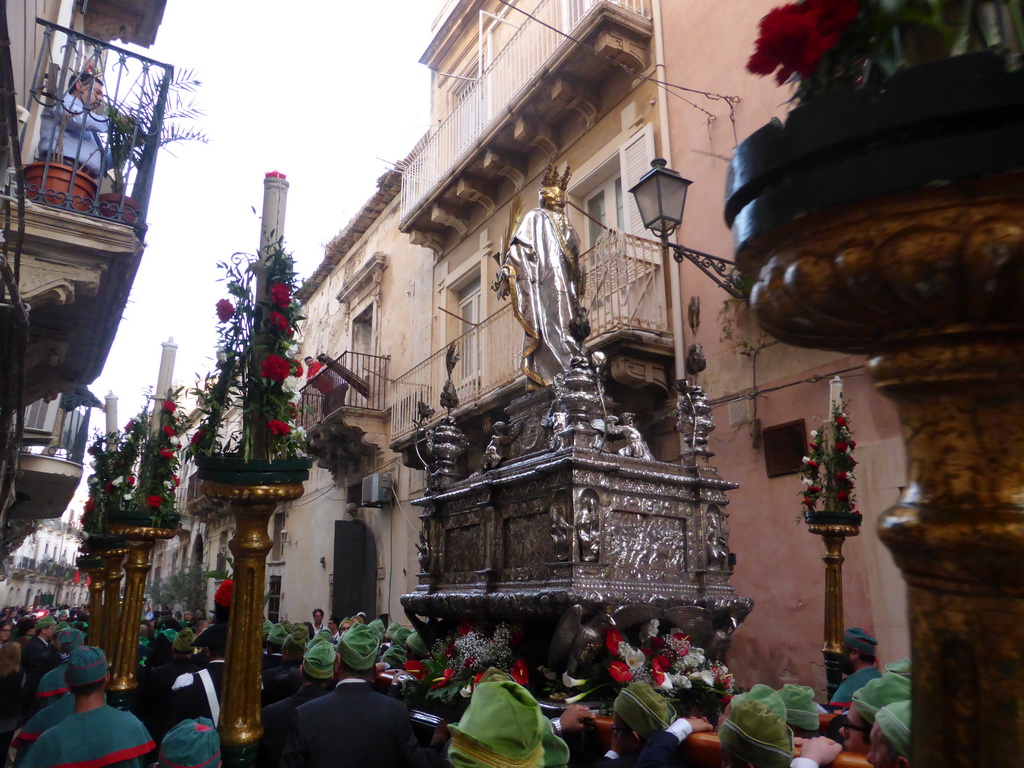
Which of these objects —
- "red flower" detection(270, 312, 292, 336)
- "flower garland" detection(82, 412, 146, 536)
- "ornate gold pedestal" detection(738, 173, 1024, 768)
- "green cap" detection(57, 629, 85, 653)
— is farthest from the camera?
"green cap" detection(57, 629, 85, 653)

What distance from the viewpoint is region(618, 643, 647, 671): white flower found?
4238mm

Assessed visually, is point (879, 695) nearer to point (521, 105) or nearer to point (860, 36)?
point (860, 36)

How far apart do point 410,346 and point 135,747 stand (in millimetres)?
12174

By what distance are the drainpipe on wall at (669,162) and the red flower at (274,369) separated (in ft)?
17.0

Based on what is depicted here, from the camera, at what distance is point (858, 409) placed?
6676 mm

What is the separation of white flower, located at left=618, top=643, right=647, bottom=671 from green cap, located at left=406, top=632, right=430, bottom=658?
2355 mm

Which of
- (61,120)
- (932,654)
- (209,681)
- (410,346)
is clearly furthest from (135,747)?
(410,346)

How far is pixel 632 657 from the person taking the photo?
428 cm

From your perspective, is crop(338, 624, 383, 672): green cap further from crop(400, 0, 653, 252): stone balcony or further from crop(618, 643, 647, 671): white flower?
crop(400, 0, 653, 252): stone balcony

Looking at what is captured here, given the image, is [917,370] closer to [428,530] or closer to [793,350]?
[428,530]

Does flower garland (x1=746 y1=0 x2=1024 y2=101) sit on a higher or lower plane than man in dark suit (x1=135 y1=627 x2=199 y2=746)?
higher

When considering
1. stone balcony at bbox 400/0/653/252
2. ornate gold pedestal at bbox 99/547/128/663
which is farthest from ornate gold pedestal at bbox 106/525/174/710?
stone balcony at bbox 400/0/653/252

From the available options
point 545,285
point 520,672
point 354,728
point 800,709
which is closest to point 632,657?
point 520,672

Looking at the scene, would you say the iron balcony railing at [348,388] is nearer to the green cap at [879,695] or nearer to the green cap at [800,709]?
the green cap at [800,709]
